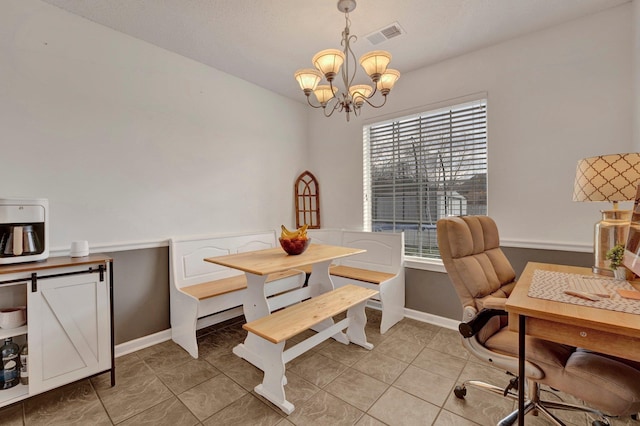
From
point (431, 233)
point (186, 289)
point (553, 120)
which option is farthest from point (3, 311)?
point (553, 120)

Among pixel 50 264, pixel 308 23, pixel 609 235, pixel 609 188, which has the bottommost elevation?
pixel 50 264

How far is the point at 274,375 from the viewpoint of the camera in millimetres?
1863

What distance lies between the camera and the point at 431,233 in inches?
123

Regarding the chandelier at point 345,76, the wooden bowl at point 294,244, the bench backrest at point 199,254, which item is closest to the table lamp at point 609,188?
the chandelier at point 345,76

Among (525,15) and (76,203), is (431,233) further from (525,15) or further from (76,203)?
(76,203)

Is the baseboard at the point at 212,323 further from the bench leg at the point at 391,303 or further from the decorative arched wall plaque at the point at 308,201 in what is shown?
the decorative arched wall plaque at the point at 308,201

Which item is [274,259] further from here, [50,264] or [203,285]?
[50,264]

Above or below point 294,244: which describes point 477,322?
below

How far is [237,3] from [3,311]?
266 centimetres

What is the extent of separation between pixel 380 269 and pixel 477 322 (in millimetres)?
1762

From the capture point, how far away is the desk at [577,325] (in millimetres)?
983

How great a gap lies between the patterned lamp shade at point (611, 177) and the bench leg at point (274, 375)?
2.05 metres

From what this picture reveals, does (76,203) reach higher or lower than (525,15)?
lower

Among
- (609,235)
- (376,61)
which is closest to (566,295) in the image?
(609,235)
